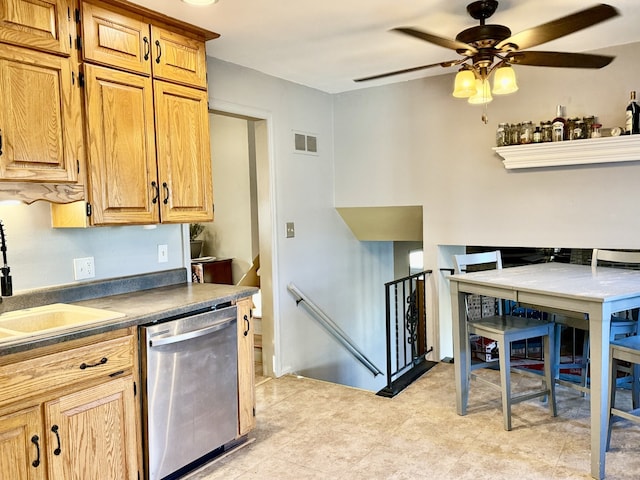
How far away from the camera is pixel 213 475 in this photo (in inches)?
96.6

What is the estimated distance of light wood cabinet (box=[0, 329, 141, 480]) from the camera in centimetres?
175

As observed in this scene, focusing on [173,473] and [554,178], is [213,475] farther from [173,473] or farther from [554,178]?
[554,178]

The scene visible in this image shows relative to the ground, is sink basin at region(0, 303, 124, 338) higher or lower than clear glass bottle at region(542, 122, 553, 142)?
lower

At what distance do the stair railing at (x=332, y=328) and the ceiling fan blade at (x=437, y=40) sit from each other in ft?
7.54

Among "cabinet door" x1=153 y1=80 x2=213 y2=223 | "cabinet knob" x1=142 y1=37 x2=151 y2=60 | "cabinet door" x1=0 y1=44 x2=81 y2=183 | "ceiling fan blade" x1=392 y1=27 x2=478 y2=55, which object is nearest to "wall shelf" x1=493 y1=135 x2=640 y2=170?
"ceiling fan blade" x1=392 y1=27 x2=478 y2=55

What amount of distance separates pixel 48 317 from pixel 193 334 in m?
0.67

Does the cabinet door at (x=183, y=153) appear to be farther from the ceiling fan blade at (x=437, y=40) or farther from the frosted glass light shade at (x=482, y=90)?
the frosted glass light shade at (x=482, y=90)

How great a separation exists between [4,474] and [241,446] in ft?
4.14

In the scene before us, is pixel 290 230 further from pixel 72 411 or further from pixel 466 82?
pixel 72 411

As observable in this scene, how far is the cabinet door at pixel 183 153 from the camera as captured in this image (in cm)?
269

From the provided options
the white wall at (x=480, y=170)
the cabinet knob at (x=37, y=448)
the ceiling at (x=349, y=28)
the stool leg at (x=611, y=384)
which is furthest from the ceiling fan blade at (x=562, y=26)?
the cabinet knob at (x=37, y=448)

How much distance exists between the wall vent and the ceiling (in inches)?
22.4

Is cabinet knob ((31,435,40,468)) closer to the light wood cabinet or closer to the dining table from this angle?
the light wood cabinet

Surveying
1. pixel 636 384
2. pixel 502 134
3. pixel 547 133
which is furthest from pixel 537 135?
pixel 636 384
